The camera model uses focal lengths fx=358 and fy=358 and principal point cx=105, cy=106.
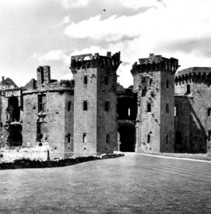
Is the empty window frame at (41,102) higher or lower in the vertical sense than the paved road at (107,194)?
higher

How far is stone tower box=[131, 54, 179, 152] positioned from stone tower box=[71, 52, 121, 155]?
121 inches

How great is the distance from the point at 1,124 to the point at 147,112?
1927cm

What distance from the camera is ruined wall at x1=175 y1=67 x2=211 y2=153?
146 ft

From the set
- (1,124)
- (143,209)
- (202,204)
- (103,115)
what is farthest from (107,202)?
(1,124)

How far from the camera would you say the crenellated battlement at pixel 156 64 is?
39781 mm

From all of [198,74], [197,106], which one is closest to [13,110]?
[197,106]

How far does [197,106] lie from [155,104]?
7.87 metres

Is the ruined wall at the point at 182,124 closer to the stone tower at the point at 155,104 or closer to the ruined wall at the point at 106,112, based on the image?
the stone tower at the point at 155,104

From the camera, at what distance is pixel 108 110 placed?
130 ft

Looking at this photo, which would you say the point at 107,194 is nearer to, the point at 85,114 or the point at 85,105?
the point at 85,114

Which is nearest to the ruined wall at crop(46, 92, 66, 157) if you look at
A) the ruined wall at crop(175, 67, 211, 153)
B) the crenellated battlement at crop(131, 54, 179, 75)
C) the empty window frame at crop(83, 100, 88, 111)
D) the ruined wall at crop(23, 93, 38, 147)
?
the ruined wall at crop(23, 93, 38, 147)

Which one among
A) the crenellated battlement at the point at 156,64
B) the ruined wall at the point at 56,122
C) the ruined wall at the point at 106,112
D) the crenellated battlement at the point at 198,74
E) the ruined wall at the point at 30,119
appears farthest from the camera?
the crenellated battlement at the point at 198,74

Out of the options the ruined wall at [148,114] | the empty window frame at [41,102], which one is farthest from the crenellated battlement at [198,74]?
the empty window frame at [41,102]

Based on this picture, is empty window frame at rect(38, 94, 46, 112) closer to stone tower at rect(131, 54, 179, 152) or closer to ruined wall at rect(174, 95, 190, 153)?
stone tower at rect(131, 54, 179, 152)
